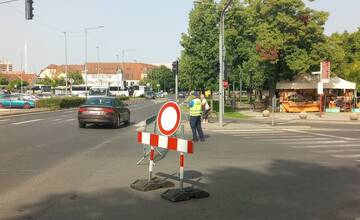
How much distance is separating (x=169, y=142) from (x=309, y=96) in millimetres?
39260

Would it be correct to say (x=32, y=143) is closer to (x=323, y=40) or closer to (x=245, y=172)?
(x=245, y=172)

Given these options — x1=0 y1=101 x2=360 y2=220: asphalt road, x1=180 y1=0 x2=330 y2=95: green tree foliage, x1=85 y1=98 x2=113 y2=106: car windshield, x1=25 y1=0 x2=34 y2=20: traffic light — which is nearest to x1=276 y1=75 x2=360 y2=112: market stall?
x1=180 y1=0 x2=330 y2=95: green tree foliage

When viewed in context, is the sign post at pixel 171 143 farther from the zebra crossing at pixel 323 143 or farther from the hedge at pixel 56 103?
the hedge at pixel 56 103

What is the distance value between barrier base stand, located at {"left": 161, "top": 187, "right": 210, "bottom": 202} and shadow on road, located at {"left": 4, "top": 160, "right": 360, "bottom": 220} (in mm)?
128

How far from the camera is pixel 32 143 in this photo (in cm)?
1611

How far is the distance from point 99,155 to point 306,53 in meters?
31.1

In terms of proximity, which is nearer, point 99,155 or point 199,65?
point 99,155

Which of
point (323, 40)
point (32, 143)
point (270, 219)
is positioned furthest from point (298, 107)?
point (270, 219)

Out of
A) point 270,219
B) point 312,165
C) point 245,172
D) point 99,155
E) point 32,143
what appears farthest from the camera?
point 32,143

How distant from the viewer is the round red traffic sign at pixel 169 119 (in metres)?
8.71

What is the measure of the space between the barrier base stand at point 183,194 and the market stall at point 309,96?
36128mm

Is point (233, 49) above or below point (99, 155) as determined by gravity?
above

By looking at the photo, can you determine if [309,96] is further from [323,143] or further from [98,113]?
[323,143]

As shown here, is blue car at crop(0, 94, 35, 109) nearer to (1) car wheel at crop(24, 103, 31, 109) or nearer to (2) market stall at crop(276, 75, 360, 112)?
(1) car wheel at crop(24, 103, 31, 109)
